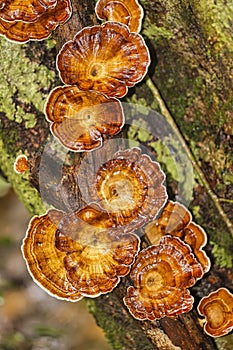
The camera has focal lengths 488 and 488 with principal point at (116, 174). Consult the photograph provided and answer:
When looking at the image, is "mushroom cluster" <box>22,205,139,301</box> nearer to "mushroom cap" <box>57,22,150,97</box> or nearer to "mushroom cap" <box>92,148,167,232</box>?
"mushroom cap" <box>92,148,167,232</box>

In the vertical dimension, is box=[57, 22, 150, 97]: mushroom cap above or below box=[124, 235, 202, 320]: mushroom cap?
above

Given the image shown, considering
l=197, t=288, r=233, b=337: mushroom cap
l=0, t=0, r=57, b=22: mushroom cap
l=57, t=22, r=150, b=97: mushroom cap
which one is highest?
l=0, t=0, r=57, b=22: mushroom cap

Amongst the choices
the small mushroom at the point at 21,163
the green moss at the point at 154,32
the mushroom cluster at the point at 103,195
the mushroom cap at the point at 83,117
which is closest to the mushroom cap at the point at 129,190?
the mushroom cluster at the point at 103,195

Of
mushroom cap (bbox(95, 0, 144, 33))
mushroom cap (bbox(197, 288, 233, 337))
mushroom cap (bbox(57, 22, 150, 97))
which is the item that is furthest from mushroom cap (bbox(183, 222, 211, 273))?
mushroom cap (bbox(95, 0, 144, 33))

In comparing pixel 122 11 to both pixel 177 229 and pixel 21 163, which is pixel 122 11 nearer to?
pixel 21 163

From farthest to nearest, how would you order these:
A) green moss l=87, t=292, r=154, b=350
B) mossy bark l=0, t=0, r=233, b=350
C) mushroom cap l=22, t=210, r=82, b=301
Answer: green moss l=87, t=292, r=154, b=350 → mossy bark l=0, t=0, r=233, b=350 → mushroom cap l=22, t=210, r=82, b=301

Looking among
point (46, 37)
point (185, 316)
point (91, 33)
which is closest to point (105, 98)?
point (91, 33)

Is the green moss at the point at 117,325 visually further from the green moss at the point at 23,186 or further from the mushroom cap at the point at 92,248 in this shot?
the mushroom cap at the point at 92,248
